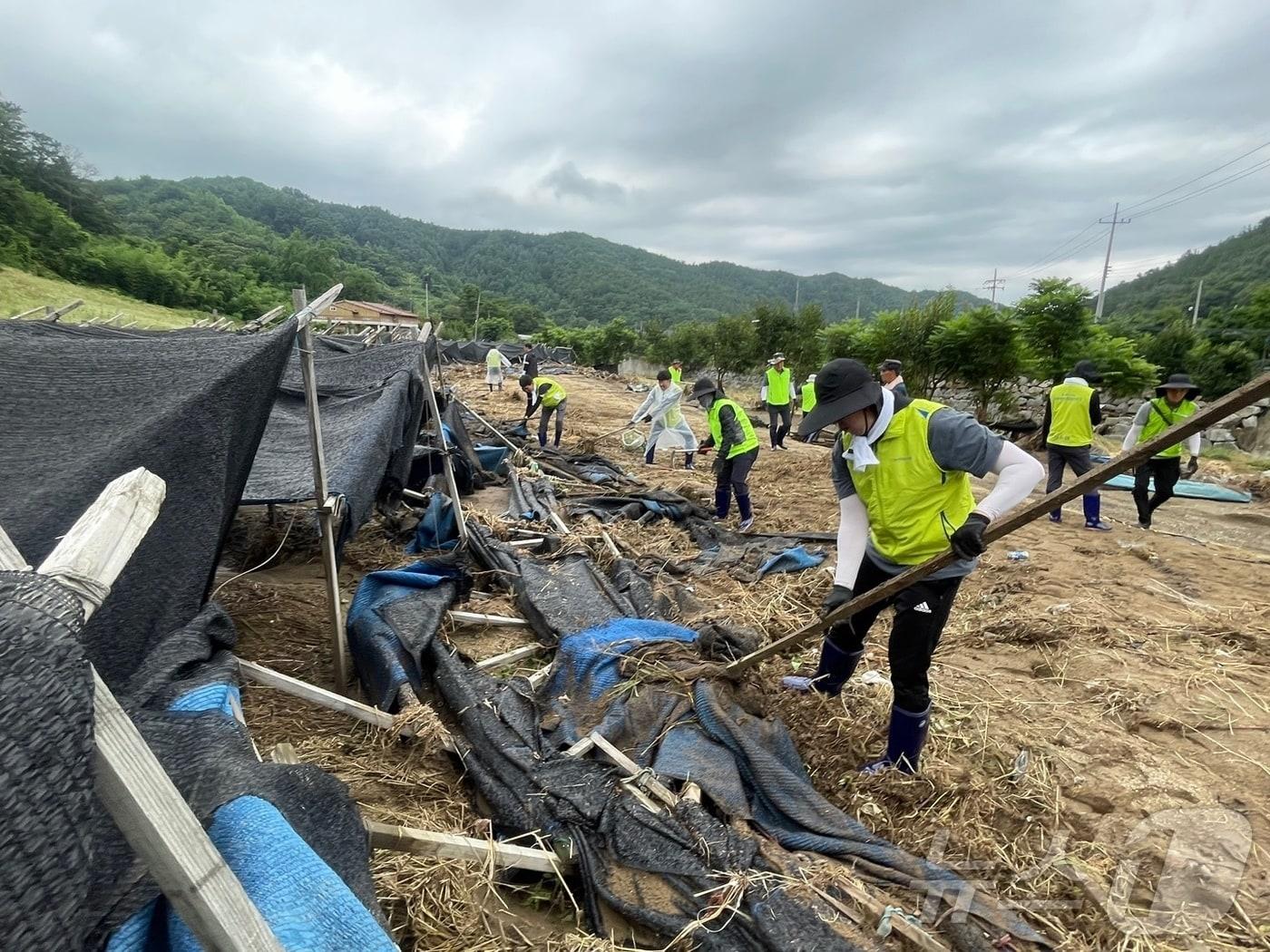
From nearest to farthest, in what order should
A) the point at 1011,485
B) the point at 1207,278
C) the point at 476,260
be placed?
the point at 1011,485, the point at 1207,278, the point at 476,260

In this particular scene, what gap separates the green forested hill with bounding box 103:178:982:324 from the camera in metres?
67.6

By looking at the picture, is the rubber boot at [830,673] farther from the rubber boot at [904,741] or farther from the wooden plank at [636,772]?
the wooden plank at [636,772]

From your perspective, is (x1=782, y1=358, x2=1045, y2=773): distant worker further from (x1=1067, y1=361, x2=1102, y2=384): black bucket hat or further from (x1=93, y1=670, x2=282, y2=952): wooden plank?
(x1=1067, y1=361, x2=1102, y2=384): black bucket hat

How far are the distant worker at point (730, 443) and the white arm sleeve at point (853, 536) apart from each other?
3.70m

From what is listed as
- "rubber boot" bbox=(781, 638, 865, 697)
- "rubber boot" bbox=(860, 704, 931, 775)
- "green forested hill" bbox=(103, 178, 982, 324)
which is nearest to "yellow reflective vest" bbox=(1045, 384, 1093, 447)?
"rubber boot" bbox=(781, 638, 865, 697)

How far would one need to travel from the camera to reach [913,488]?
8.95 feet

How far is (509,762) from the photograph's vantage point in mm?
2781

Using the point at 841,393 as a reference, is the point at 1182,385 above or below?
below

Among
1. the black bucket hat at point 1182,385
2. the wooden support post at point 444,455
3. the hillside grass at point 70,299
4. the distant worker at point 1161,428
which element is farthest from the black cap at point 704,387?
the hillside grass at point 70,299

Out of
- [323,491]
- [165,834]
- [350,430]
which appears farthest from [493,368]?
[165,834]

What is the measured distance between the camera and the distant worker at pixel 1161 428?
20.2ft

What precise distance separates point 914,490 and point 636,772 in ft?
5.48

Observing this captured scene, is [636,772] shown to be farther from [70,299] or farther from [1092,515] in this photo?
[70,299]

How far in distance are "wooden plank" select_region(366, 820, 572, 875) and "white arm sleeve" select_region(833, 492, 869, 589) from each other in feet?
5.63
